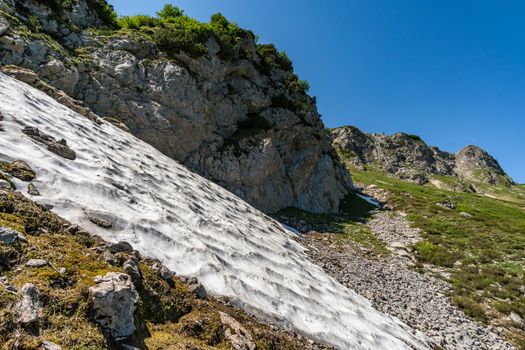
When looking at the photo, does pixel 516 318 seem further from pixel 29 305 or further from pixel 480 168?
pixel 480 168

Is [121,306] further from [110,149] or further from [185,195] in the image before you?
[110,149]

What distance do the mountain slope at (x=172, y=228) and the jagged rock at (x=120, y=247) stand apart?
32.3 inches

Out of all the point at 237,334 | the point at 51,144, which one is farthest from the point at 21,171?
the point at 237,334

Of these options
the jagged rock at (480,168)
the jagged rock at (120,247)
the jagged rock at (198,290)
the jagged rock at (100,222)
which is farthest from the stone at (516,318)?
the jagged rock at (480,168)

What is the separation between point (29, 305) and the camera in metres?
4.03

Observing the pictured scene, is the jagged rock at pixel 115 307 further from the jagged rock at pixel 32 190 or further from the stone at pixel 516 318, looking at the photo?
the stone at pixel 516 318

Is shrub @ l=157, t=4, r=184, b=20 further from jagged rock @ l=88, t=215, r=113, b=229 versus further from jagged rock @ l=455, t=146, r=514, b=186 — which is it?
jagged rock @ l=455, t=146, r=514, b=186

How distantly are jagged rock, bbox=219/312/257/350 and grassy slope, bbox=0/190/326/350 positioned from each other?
0.48ft

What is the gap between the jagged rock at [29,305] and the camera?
383cm

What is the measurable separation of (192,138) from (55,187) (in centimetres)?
2261

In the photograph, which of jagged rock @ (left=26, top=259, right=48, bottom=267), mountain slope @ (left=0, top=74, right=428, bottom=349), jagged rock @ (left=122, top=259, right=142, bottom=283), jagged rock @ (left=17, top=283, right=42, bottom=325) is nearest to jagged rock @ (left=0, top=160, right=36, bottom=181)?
mountain slope @ (left=0, top=74, right=428, bottom=349)

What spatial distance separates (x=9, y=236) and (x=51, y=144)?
621 cm

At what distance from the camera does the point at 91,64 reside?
25.8 m

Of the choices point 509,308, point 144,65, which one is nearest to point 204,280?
point 509,308
